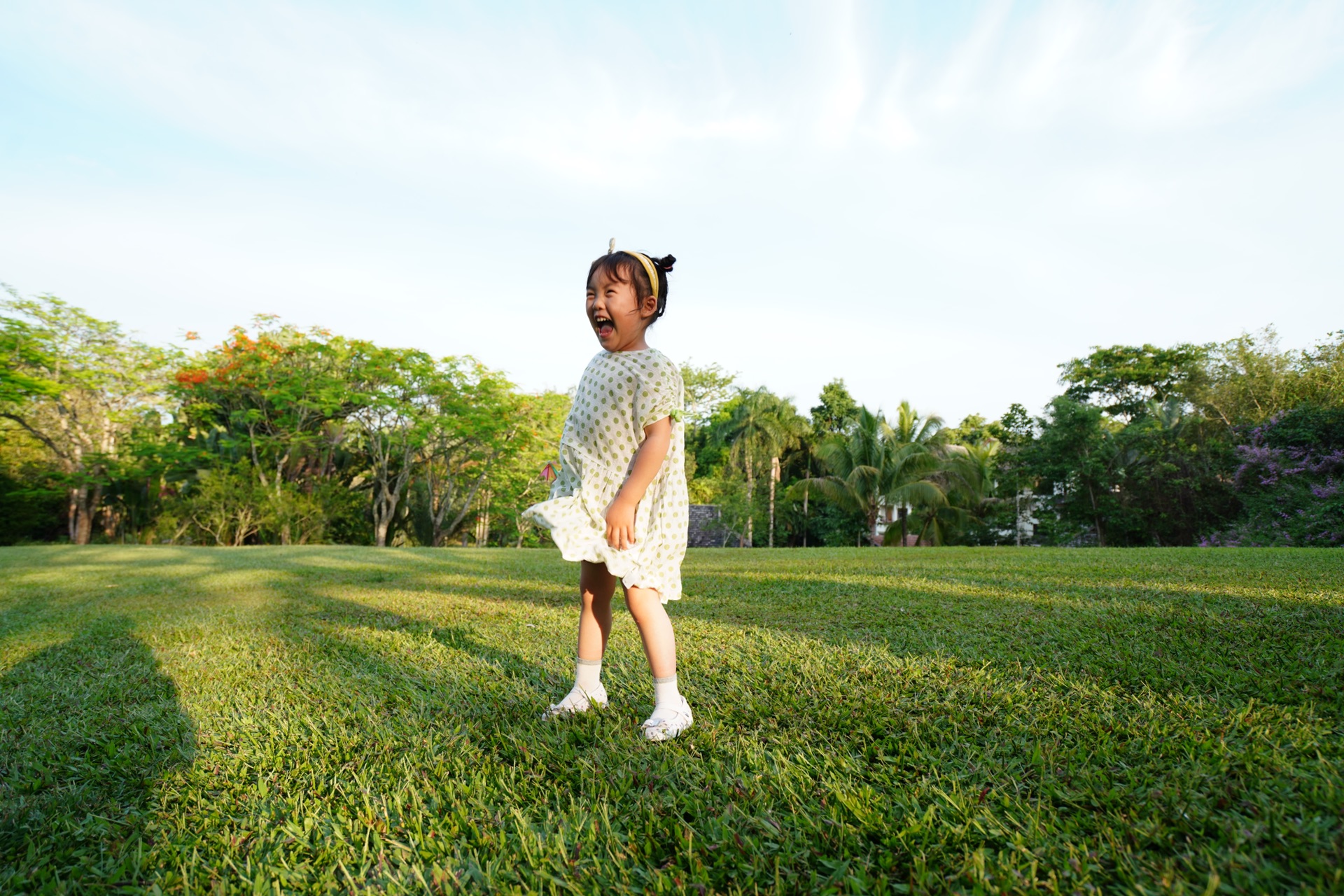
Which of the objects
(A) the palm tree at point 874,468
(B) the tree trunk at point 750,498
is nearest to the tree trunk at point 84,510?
(B) the tree trunk at point 750,498

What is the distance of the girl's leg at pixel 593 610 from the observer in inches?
92.4

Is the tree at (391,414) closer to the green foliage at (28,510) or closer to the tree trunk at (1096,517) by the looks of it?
the green foliage at (28,510)

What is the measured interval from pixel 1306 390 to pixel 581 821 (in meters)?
25.7

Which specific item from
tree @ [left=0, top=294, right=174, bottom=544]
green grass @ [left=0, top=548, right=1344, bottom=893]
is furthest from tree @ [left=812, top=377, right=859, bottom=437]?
green grass @ [left=0, top=548, right=1344, bottom=893]

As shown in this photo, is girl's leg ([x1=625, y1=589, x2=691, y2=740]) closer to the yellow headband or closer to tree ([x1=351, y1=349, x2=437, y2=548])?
the yellow headband

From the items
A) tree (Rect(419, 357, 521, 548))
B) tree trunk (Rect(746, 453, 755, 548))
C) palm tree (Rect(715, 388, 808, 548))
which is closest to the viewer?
tree (Rect(419, 357, 521, 548))

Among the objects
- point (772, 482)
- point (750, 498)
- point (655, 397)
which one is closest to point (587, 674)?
point (655, 397)

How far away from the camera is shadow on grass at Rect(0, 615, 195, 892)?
4.99 feet

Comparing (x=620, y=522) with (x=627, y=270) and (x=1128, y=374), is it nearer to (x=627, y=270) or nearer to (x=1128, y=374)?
(x=627, y=270)

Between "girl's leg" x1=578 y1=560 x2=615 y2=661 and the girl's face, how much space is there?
28.6 inches

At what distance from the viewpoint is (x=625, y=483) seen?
220 cm

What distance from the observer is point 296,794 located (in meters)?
1.73

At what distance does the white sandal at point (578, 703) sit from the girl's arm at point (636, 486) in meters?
0.52

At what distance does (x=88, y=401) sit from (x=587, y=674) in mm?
24352
